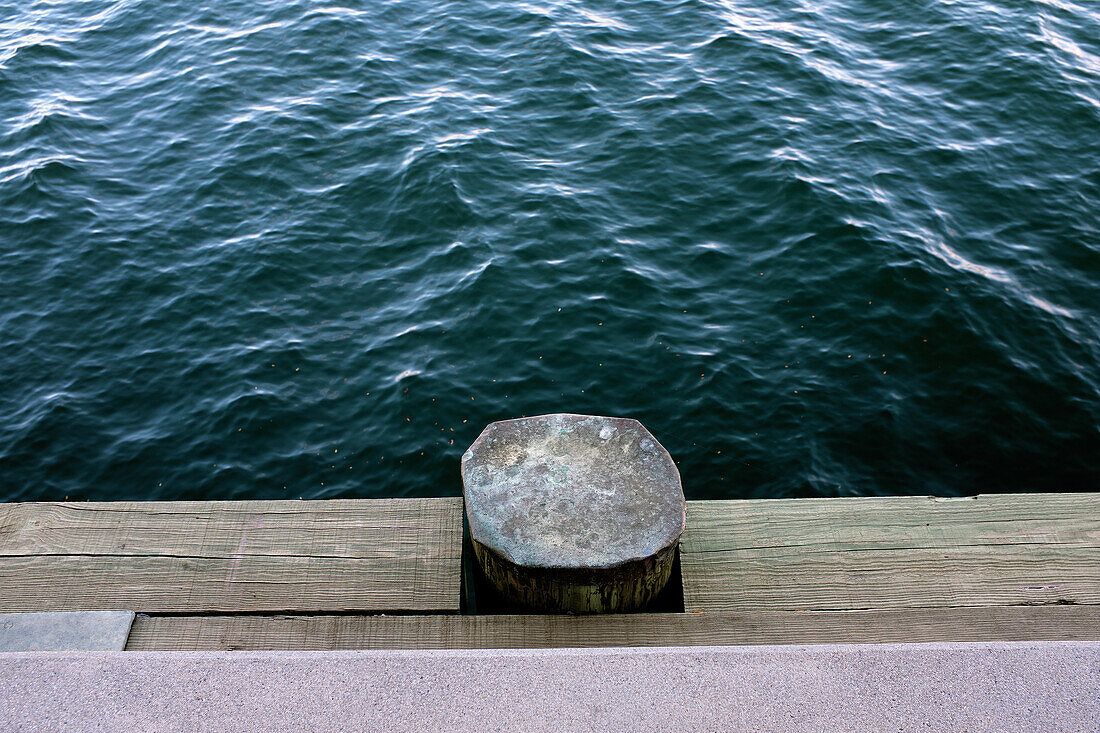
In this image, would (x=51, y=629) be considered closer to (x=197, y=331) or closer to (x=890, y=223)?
(x=197, y=331)

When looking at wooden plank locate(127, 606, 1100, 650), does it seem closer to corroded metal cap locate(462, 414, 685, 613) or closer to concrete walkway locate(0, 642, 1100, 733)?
corroded metal cap locate(462, 414, 685, 613)

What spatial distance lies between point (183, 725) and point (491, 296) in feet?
20.0

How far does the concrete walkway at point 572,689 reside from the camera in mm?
2199

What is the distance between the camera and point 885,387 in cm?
699

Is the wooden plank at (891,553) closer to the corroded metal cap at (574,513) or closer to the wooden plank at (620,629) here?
the wooden plank at (620,629)

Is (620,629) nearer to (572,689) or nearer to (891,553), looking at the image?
(572,689)

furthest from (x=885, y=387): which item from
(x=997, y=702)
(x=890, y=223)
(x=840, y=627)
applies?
(x=997, y=702)

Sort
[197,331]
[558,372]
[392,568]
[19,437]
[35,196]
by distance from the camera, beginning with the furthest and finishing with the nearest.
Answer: [35,196] → [197,331] → [558,372] → [19,437] → [392,568]

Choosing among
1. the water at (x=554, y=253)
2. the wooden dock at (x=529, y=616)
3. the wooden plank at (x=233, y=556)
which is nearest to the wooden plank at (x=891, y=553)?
the wooden dock at (x=529, y=616)

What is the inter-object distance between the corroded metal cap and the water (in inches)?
123

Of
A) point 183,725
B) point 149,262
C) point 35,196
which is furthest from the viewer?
point 35,196

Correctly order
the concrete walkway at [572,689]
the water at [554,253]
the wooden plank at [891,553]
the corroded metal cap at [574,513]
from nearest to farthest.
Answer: the concrete walkway at [572,689], the corroded metal cap at [574,513], the wooden plank at [891,553], the water at [554,253]

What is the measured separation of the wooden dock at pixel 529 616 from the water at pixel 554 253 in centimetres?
285

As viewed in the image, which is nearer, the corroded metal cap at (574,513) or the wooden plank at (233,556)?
the corroded metal cap at (574,513)
